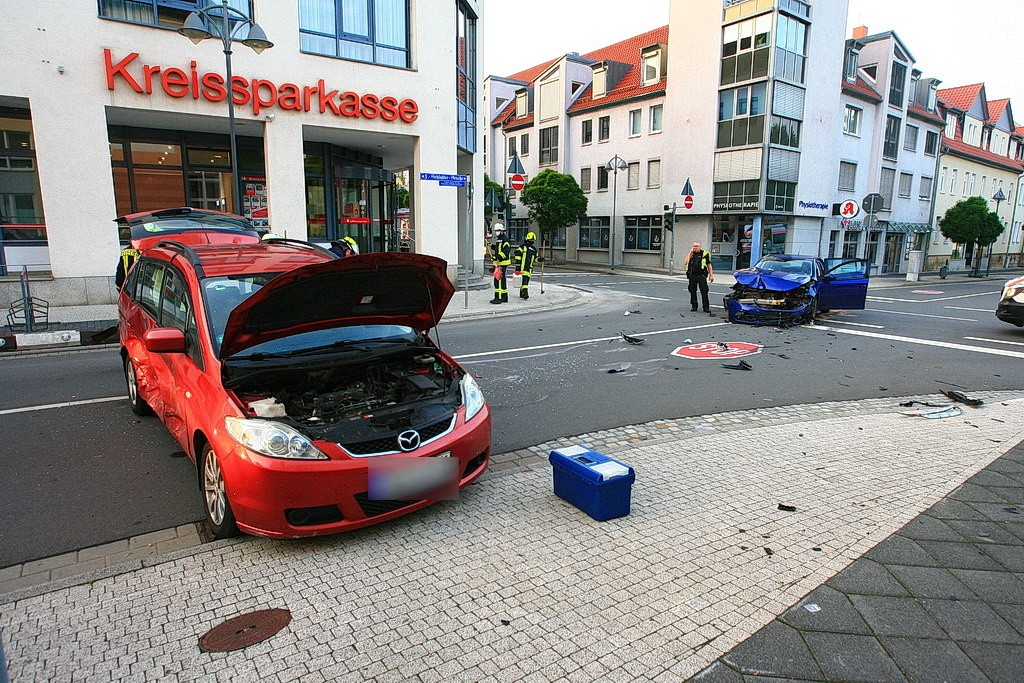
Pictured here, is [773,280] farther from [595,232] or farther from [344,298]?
[595,232]

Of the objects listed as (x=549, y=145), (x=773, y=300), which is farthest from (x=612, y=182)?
(x=773, y=300)

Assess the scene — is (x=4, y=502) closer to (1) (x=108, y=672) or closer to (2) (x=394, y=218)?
(1) (x=108, y=672)

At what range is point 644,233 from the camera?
126 feet

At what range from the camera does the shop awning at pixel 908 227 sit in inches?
1601

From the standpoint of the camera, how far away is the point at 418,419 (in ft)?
12.9

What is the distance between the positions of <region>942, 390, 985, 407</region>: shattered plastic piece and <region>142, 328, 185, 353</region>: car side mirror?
817 centimetres

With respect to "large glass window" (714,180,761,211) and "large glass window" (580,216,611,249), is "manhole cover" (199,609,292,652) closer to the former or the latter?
"large glass window" (714,180,761,211)

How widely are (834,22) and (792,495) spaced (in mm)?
38056

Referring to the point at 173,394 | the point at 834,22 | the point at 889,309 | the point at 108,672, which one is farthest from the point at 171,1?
the point at 834,22

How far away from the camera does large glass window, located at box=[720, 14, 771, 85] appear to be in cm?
3132

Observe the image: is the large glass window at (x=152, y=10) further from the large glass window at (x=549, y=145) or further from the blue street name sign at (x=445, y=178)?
the large glass window at (x=549, y=145)

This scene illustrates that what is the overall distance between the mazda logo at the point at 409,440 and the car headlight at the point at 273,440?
450mm

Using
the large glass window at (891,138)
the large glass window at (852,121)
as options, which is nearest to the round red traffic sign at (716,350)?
the large glass window at (852,121)

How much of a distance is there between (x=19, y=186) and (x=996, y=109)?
65189 millimetres
